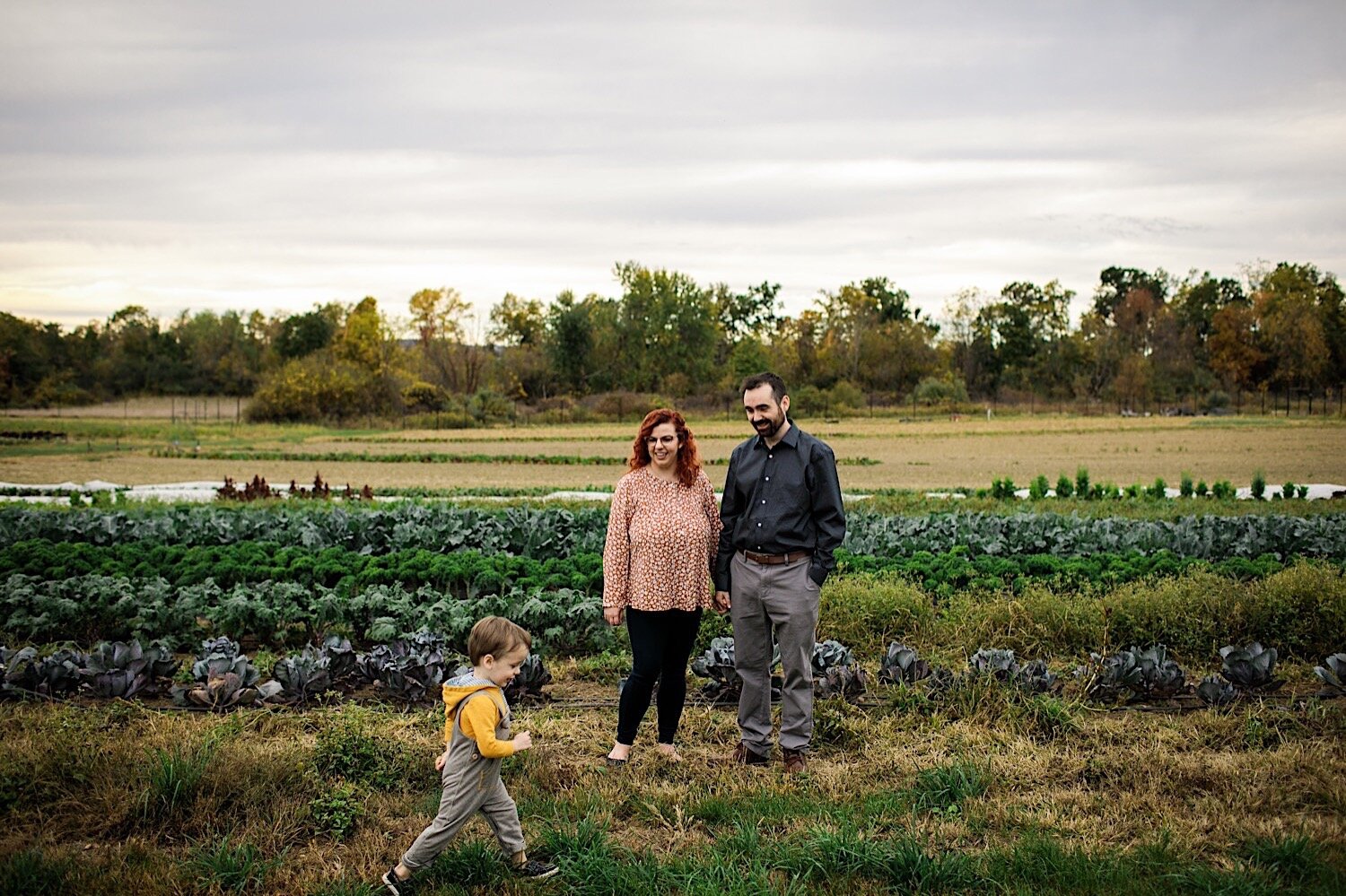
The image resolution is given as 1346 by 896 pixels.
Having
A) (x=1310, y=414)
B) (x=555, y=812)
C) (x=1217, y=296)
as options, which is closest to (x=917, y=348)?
(x=1310, y=414)

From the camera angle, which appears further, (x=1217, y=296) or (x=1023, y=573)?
(x=1217, y=296)

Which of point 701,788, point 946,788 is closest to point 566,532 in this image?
point 701,788

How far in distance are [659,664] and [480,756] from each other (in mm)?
1314

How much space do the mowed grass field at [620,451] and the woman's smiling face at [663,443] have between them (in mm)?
14426

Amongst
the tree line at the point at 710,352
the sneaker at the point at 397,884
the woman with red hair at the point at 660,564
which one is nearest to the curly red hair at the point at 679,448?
the woman with red hair at the point at 660,564

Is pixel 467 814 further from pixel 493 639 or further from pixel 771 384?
Result: pixel 771 384

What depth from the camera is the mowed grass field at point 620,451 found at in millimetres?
23594

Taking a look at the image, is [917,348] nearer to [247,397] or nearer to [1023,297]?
[1023,297]

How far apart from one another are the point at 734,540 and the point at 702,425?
47.0 m

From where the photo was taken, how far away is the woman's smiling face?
16.2ft

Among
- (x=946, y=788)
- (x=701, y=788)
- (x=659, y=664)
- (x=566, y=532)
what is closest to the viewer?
(x=946, y=788)

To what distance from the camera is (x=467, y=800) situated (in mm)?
3834

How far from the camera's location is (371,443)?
39094 millimetres

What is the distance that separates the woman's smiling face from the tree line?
5137 cm
